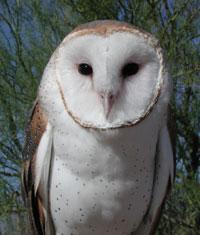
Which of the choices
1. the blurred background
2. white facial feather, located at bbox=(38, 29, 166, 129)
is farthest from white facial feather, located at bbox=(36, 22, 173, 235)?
the blurred background

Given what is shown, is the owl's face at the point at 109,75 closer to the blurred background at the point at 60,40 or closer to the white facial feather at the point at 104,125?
the white facial feather at the point at 104,125

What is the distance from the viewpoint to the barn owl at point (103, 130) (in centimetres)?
141

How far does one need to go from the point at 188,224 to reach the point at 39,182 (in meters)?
3.17

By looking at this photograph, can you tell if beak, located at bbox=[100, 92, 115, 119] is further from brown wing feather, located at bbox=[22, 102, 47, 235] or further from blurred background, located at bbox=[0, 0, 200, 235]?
blurred background, located at bbox=[0, 0, 200, 235]

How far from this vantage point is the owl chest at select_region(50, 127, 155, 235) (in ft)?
4.83

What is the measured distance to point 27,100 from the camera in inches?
178

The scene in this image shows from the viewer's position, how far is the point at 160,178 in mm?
1627

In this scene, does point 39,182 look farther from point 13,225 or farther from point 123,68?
point 13,225

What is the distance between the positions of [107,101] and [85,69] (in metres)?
0.12

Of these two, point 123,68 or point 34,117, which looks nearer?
point 123,68

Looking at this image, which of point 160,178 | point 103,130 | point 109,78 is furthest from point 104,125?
point 160,178

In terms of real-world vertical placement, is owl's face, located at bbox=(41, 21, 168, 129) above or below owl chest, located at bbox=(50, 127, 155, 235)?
above

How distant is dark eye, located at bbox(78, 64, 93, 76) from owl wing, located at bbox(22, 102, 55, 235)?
224mm

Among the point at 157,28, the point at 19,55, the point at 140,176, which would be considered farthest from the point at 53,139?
the point at 19,55
